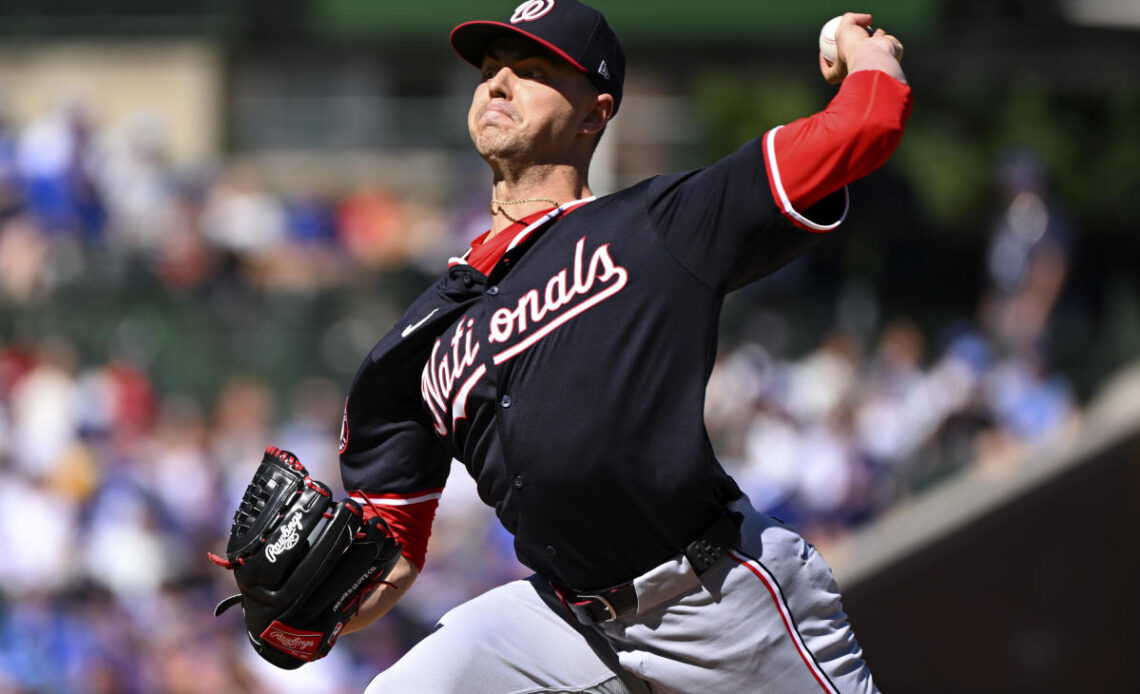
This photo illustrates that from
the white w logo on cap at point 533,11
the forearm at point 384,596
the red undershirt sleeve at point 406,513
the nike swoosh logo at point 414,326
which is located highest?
the white w logo on cap at point 533,11

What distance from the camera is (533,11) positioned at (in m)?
3.30

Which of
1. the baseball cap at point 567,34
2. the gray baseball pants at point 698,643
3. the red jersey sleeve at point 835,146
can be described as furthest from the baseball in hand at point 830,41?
the gray baseball pants at point 698,643

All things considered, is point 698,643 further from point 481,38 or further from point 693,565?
point 481,38

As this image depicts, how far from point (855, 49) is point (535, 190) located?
0.77 metres

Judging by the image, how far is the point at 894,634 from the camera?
9062 mm

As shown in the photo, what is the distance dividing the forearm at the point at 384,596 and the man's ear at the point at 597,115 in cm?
108

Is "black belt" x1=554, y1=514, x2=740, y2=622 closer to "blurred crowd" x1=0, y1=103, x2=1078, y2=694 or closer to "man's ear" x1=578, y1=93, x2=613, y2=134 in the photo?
"man's ear" x1=578, y1=93, x2=613, y2=134

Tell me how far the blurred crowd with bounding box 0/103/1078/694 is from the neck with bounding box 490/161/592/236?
16.6 ft

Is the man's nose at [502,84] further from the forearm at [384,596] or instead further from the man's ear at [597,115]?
the forearm at [384,596]

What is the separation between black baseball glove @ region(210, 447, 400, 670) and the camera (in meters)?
3.13

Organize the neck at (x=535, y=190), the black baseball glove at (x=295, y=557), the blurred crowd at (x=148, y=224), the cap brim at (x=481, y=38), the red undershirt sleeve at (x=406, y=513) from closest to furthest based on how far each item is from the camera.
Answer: the black baseball glove at (x=295, y=557) → the cap brim at (x=481, y=38) → the neck at (x=535, y=190) → the red undershirt sleeve at (x=406, y=513) → the blurred crowd at (x=148, y=224)

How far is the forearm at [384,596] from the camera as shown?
3462 mm

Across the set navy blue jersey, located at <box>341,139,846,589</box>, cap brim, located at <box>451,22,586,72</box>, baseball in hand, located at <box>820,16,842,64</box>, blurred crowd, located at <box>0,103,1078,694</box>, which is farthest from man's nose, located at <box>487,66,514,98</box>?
blurred crowd, located at <box>0,103,1078,694</box>

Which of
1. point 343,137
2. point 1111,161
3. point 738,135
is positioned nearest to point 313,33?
point 343,137
